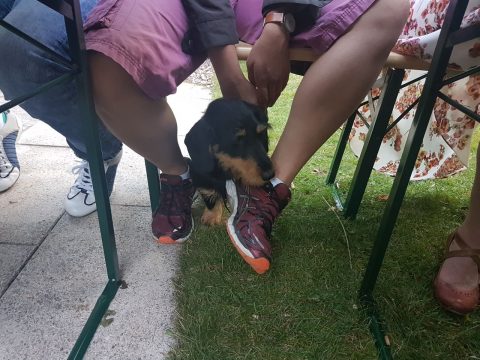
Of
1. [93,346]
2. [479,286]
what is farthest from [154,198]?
[479,286]

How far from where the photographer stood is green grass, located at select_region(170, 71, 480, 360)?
3.67 ft

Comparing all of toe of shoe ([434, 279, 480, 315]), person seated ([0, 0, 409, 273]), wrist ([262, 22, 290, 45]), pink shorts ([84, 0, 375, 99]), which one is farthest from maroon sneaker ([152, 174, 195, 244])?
toe of shoe ([434, 279, 480, 315])

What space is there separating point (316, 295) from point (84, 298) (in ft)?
2.41

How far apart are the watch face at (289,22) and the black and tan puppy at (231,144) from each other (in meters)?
0.28

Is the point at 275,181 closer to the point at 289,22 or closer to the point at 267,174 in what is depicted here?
the point at 267,174

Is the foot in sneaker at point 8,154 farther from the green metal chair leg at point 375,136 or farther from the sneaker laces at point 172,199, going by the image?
the green metal chair leg at point 375,136

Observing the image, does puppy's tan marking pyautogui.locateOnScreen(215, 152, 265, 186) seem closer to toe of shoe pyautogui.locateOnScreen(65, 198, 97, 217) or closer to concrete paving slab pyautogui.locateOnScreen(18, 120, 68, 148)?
toe of shoe pyautogui.locateOnScreen(65, 198, 97, 217)

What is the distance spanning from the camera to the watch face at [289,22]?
1166 mm

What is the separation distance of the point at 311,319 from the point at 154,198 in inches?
31.3

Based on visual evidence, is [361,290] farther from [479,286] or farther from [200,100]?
[200,100]

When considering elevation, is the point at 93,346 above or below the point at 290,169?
below

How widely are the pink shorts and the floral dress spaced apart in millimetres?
279

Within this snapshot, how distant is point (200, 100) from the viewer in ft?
11.3

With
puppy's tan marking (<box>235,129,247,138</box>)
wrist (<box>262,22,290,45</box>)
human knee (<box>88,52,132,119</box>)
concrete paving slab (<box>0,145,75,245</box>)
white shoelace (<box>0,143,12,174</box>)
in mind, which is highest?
Answer: wrist (<box>262,22,290,45</box>)
